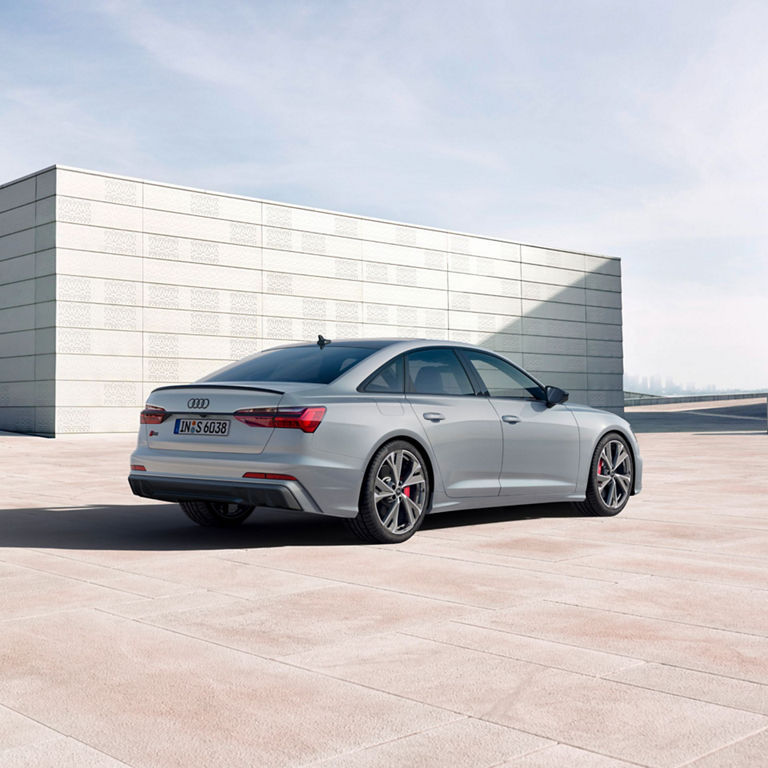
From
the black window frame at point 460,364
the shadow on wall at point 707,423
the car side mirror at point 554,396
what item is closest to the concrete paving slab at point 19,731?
the black window frame at point 460,364

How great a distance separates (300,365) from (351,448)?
0.92 metres

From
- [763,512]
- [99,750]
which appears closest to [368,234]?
[763,512]

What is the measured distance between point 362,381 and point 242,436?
960 millimetres

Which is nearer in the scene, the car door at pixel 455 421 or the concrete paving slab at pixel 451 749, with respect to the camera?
the concrete paving slab at pixel 451 749

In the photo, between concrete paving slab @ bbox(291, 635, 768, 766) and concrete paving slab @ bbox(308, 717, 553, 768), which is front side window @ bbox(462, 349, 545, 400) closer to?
concrete paving slab @ bbox(291, 635, 768, 766)

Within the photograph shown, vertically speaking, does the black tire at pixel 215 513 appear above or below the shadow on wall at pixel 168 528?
above

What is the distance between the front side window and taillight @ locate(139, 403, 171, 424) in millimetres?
2466

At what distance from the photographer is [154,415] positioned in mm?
7887

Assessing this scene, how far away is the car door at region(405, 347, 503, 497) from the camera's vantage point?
26.4 feet

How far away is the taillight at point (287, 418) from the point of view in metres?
7.17

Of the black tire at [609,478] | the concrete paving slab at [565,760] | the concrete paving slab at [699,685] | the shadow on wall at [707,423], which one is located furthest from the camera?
the shadow on wall at [707,423]

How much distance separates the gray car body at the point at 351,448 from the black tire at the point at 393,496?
8 centimetres

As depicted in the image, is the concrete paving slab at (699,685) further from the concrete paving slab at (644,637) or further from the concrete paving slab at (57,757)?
the concrete paving slab at (57,757)

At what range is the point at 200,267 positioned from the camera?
3334cm
